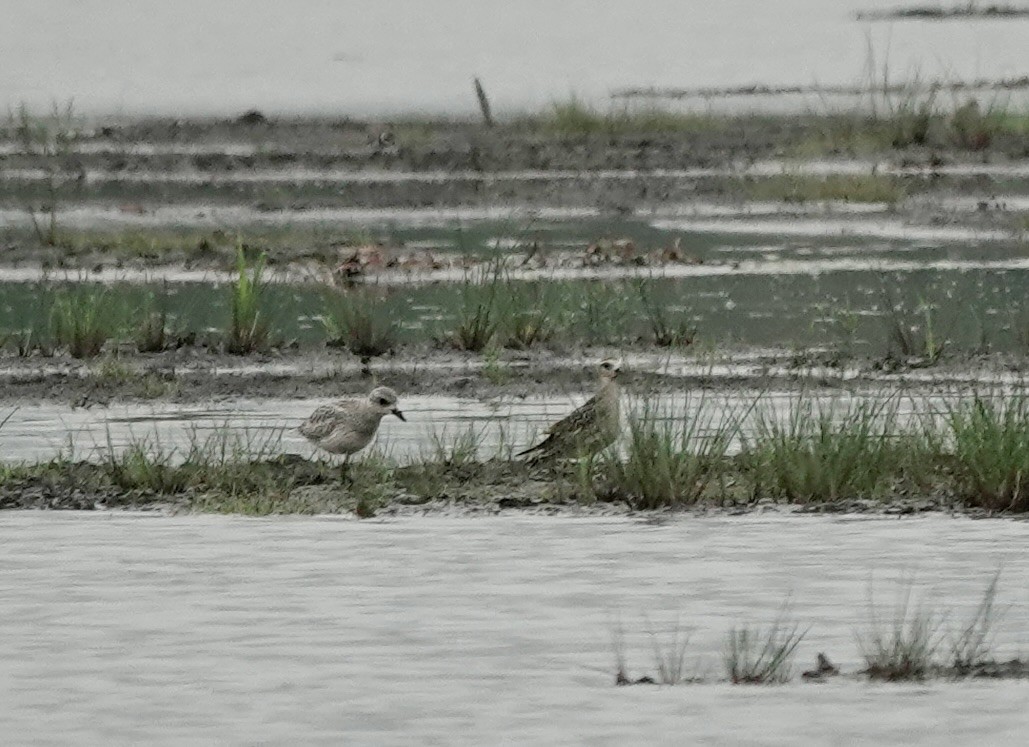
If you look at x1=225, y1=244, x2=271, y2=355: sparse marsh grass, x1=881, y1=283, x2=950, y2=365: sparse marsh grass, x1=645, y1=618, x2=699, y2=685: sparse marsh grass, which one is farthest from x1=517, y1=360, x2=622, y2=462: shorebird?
x1=225, y1=244, x2=271, y2=355: sparse marsh grass

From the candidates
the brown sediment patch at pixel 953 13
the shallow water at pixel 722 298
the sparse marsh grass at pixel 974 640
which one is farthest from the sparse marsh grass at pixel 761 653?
the brown sediment patch at pixel 953 13

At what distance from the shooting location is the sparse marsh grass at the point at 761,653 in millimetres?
8539

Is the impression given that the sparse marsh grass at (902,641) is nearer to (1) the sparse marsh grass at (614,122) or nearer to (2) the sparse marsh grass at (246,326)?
(2) the sparse marsh grass at (246,326)

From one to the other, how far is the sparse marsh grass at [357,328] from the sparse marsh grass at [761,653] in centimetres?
822

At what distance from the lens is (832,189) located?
29.8m

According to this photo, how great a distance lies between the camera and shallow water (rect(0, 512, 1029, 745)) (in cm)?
814

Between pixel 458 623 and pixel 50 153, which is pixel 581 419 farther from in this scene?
pixel 50 153

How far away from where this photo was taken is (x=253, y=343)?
17266mm

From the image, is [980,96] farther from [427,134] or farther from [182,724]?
[182,724]

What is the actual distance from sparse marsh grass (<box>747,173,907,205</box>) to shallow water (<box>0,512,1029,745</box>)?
59.6 ft

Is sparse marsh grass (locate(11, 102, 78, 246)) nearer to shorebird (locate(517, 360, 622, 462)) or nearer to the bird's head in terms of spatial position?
the bird's head

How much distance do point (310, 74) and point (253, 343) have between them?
38497 mm

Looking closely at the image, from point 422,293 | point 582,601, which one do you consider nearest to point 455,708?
point 582,601

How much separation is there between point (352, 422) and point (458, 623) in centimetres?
315
